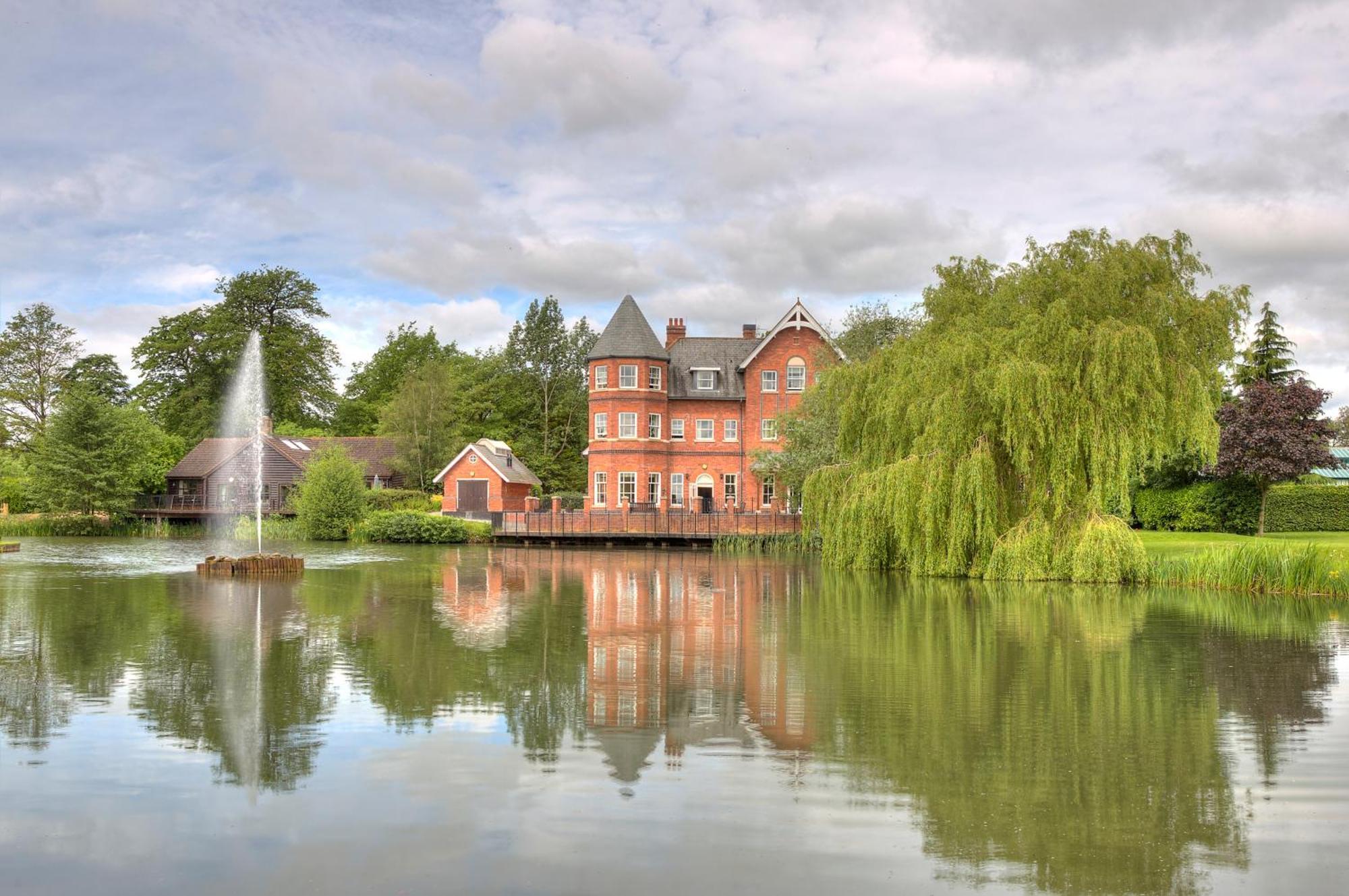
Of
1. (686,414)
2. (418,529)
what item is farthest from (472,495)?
(686,414)

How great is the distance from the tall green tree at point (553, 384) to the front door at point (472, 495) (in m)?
14.8

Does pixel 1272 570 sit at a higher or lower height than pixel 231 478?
lower

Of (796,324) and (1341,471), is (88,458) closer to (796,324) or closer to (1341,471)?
(796,324)

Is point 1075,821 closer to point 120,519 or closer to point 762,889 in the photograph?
point 762,889

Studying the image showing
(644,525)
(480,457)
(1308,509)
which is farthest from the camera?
(480,457)

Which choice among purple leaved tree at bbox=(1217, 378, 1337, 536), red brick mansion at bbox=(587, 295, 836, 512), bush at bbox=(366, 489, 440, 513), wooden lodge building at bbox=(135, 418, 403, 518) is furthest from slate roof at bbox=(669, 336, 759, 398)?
purple leaved tree at bbox=(1217, 378, 1337, 536)

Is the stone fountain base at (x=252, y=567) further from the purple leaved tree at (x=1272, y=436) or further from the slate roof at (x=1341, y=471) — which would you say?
the slate roof at (x=1341, y=471)

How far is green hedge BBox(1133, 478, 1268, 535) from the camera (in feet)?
133

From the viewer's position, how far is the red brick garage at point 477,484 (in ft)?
184

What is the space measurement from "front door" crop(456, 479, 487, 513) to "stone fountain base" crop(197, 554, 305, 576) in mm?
26540

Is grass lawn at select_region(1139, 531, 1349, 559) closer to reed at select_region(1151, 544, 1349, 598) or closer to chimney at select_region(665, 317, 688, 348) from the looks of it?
reed at select_region(1151, 544, 1349, 598)

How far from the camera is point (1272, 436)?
1491 inches

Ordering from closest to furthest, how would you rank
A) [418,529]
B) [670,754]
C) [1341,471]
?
[670,754]
[418,529]
[1341,471]

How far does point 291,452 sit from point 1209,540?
47878 millimetres
